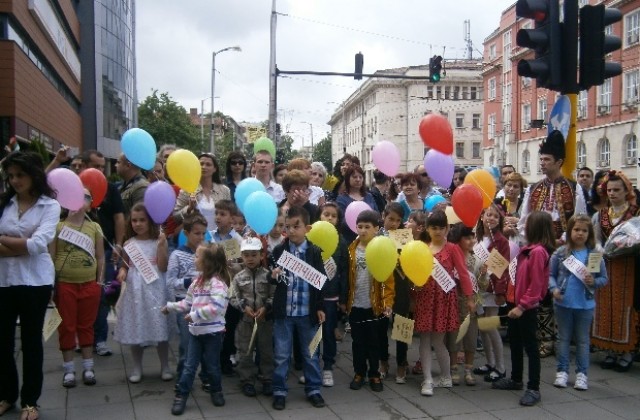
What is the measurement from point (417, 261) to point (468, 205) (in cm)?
101

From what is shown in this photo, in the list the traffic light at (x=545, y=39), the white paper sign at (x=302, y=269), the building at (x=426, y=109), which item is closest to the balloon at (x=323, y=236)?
the white paper sign at (x=302, y=269)

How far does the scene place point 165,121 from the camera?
46.9 m

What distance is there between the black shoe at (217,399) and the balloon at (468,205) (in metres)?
2.75

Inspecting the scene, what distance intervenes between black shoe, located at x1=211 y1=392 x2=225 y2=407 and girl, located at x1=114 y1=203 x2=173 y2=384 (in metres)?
0.77

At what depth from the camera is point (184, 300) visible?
15.4 feet

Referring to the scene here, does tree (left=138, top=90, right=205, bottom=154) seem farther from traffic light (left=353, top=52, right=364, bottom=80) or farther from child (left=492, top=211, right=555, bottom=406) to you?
child (left=492, top=211, right=555, bottom=406)

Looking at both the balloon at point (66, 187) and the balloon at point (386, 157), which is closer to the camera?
the balloon at point (66, 187)

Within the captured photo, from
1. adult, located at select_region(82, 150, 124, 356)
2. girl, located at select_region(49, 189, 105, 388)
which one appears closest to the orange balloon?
adult, located at select_region(82, 150, 124, 356)

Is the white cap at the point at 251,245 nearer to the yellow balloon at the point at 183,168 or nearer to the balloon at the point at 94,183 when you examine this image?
the yellow balloon at the point at 183,168

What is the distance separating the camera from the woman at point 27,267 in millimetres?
4145

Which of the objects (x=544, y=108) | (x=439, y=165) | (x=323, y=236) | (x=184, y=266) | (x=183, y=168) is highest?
(x=544, y=108)

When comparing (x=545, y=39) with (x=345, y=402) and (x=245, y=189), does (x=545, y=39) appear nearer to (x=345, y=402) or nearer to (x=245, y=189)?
(x=245, y=189)

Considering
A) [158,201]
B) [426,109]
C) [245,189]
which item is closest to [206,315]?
[158,201]

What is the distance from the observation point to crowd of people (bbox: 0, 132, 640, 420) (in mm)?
4328
